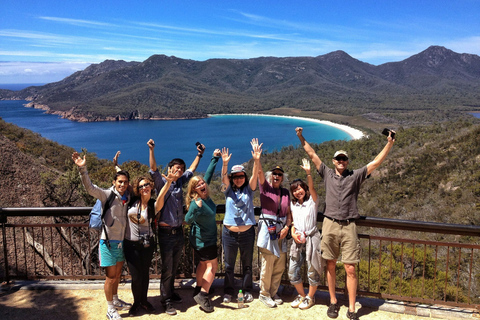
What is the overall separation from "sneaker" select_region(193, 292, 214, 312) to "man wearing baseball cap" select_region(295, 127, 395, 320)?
3.90 feet

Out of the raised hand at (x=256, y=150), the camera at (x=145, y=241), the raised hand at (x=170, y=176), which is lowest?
the camera at (x=145, y=241)

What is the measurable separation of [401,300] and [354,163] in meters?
37.1

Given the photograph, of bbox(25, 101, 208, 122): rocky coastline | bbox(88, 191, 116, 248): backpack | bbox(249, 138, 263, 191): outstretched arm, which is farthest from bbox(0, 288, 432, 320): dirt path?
bbox(25, 101, 208, 122): rocky coastline

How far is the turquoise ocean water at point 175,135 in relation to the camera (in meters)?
85.1

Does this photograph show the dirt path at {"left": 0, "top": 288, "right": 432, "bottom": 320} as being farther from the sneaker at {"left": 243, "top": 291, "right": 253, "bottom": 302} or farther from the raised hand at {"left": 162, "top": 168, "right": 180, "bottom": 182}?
the raised hand at {"left": 162, "top": 168, "right": 180, "bottom": 182}

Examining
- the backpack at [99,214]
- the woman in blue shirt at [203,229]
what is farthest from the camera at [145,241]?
the woman in blue shirt at [203,229]

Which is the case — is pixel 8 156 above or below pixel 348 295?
above

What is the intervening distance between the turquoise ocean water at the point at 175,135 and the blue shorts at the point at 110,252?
69325mm

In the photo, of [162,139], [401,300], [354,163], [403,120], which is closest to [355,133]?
[403,120]

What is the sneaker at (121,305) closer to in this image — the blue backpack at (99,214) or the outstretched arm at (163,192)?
the blue backpack at (99,214)

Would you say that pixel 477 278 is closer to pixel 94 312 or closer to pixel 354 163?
pixel 94 312

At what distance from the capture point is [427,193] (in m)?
19.5

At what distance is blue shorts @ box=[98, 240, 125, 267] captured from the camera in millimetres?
3361

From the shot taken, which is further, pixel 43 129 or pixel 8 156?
pixel 43 129
